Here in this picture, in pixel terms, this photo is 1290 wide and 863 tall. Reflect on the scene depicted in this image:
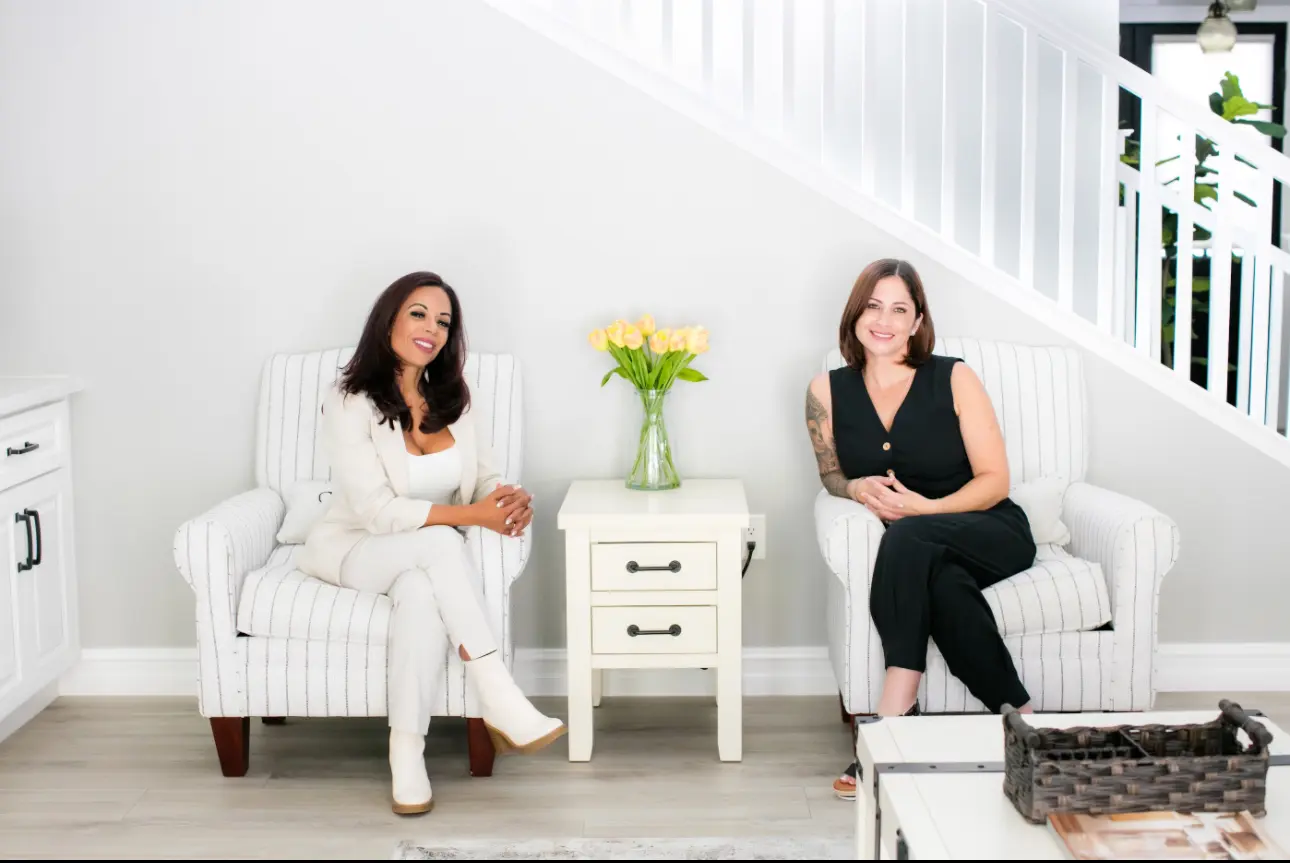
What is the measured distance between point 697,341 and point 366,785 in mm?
1315

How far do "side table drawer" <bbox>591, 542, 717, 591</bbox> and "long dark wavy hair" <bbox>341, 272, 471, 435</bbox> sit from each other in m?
0.48

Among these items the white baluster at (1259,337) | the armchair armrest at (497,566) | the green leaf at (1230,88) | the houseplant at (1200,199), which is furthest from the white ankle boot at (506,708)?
the green leaf at (1230,88)

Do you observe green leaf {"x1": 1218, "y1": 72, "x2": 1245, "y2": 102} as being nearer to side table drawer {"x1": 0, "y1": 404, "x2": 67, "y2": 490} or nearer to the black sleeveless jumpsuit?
the black sleeveless jumpsuit

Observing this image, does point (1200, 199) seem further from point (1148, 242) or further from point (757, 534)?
point (757, 534)

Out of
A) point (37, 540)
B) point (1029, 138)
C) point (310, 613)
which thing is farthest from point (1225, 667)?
point (37, 540)

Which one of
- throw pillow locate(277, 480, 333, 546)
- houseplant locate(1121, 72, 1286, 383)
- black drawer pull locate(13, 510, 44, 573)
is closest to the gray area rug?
throw pillow locate(277, 480, 333, 546)

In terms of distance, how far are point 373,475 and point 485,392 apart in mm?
531

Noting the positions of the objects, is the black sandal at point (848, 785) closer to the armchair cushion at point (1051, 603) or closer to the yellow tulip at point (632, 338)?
the armchair cushion at point (1051, 603)

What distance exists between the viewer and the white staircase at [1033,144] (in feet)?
11.0

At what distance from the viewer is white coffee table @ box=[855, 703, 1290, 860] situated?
6.43 feet

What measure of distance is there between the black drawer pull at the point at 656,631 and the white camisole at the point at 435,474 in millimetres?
533

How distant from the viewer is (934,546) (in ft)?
9.04

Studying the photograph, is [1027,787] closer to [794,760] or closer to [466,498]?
[794,760]

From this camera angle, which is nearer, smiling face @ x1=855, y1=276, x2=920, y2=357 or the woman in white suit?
the woman in white suit
